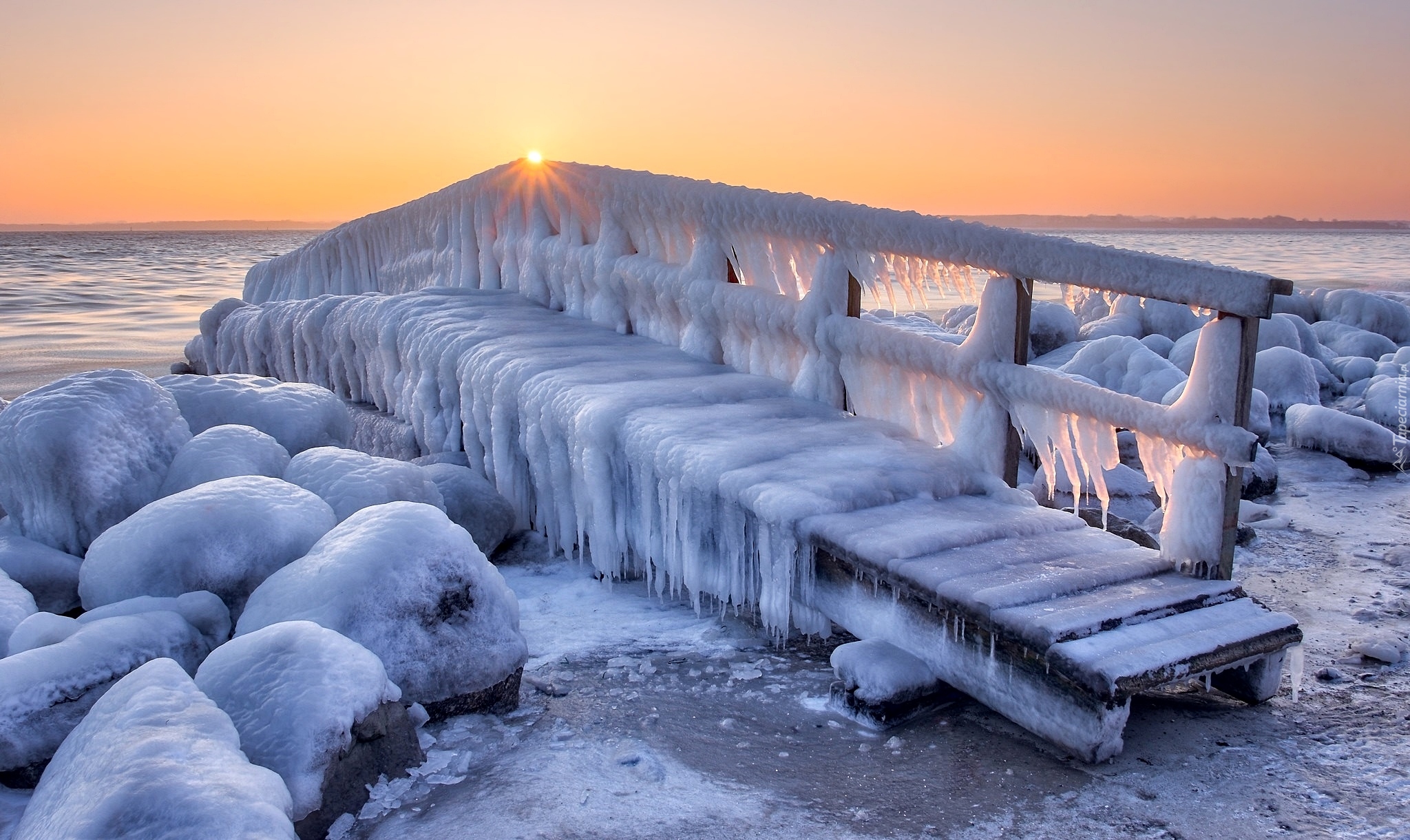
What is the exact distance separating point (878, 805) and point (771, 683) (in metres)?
0.75

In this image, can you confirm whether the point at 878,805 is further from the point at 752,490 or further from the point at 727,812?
the point at 752,490

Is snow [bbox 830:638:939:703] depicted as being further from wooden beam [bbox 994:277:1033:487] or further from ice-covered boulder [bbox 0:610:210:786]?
ice-covered boulder [bbox 0:610:210:786]

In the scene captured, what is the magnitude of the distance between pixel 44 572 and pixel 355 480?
46.9 inches

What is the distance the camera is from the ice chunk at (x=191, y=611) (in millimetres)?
3016

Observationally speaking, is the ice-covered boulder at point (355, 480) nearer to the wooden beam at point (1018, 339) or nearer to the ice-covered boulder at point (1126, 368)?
the wooden beam at point (1018, 339)

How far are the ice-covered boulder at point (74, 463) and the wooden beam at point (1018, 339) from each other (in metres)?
3.47

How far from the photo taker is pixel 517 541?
4496mm

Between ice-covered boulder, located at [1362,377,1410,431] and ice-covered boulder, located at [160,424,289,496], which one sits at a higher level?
ice-covered boulder, located at [160,424,289,496]

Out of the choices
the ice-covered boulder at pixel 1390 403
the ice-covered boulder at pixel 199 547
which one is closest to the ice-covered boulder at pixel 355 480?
the ice-covered boulder at pixel 199 547

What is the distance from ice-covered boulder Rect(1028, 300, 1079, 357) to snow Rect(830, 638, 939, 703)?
21.5 feet

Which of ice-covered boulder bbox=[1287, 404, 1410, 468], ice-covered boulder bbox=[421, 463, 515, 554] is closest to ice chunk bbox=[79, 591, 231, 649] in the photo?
ice-covered boulder bbox=[421, 463, 515, 554]

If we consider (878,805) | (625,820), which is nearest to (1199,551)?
(878,805)

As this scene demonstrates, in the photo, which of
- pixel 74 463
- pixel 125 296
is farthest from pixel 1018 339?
pixel 125 296

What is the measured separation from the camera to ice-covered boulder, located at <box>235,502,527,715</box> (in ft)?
9.17
